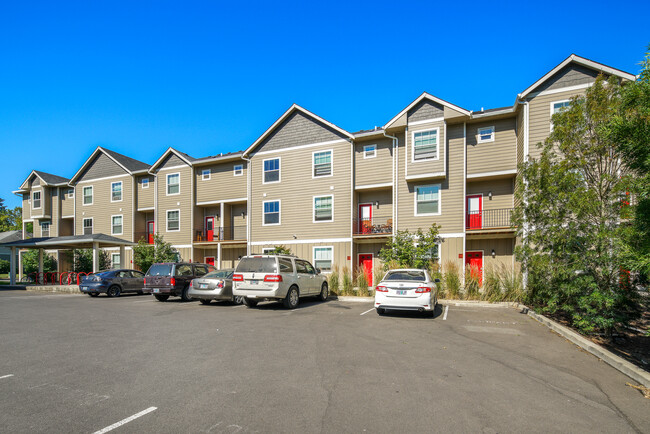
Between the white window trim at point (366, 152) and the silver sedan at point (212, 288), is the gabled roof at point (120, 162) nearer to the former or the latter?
the white window trim at point (366, 152)

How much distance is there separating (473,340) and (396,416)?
4913mm

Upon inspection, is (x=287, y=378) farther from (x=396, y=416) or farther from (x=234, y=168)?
(x=234, y=168)

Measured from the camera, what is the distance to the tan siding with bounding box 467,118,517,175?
19.0 m

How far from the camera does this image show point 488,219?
1973cm

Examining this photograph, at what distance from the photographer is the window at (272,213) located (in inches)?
958

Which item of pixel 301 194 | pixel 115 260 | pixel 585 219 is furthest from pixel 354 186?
pixel 115 260

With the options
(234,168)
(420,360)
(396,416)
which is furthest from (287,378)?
(234,168)

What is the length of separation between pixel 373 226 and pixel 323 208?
10.8ft

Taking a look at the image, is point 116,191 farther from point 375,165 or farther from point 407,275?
point 407,275

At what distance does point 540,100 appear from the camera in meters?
17.6

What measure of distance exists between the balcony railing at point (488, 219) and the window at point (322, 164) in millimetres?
8502

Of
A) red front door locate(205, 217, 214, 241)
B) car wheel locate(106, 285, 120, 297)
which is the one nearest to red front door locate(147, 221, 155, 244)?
red front door locate(205, 217, 214, 241)

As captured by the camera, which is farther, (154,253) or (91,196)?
(91,196)

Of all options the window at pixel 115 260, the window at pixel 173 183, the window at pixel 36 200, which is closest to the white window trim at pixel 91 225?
the window at pixel 115 260
